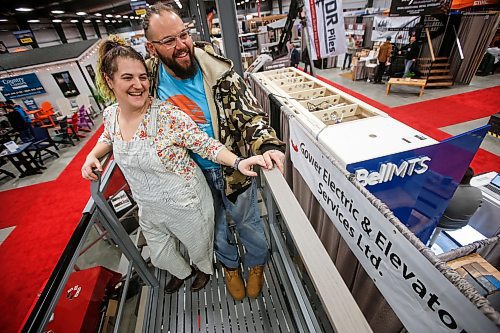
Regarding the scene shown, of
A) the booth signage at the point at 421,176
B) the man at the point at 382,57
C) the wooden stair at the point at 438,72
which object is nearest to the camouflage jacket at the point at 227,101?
the booth signage at the point at 421,176

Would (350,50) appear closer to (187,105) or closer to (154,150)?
(187,105)

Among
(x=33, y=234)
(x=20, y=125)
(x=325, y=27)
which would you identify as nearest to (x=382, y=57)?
(x=325, y=27)

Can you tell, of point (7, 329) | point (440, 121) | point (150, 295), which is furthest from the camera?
point (440, 121)

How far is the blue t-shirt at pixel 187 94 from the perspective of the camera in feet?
4.94

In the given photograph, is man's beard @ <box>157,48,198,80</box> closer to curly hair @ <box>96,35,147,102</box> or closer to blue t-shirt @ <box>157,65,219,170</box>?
blue t-shirt @ <box>157,65,219,170</box>

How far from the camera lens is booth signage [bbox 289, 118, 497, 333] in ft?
2.66

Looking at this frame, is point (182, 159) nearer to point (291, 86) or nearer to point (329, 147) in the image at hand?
point (329, 147)

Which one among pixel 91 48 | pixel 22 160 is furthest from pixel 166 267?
pixel 91 48

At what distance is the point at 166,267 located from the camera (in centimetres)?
187

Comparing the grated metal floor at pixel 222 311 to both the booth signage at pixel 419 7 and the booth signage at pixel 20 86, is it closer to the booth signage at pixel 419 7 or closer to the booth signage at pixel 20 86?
the booth signage at pixel 419 7

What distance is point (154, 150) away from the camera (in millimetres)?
1350

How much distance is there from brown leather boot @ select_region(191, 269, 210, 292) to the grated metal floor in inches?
1.6

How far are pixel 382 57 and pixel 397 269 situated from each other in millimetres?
10299

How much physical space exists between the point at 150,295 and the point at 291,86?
137 inches
